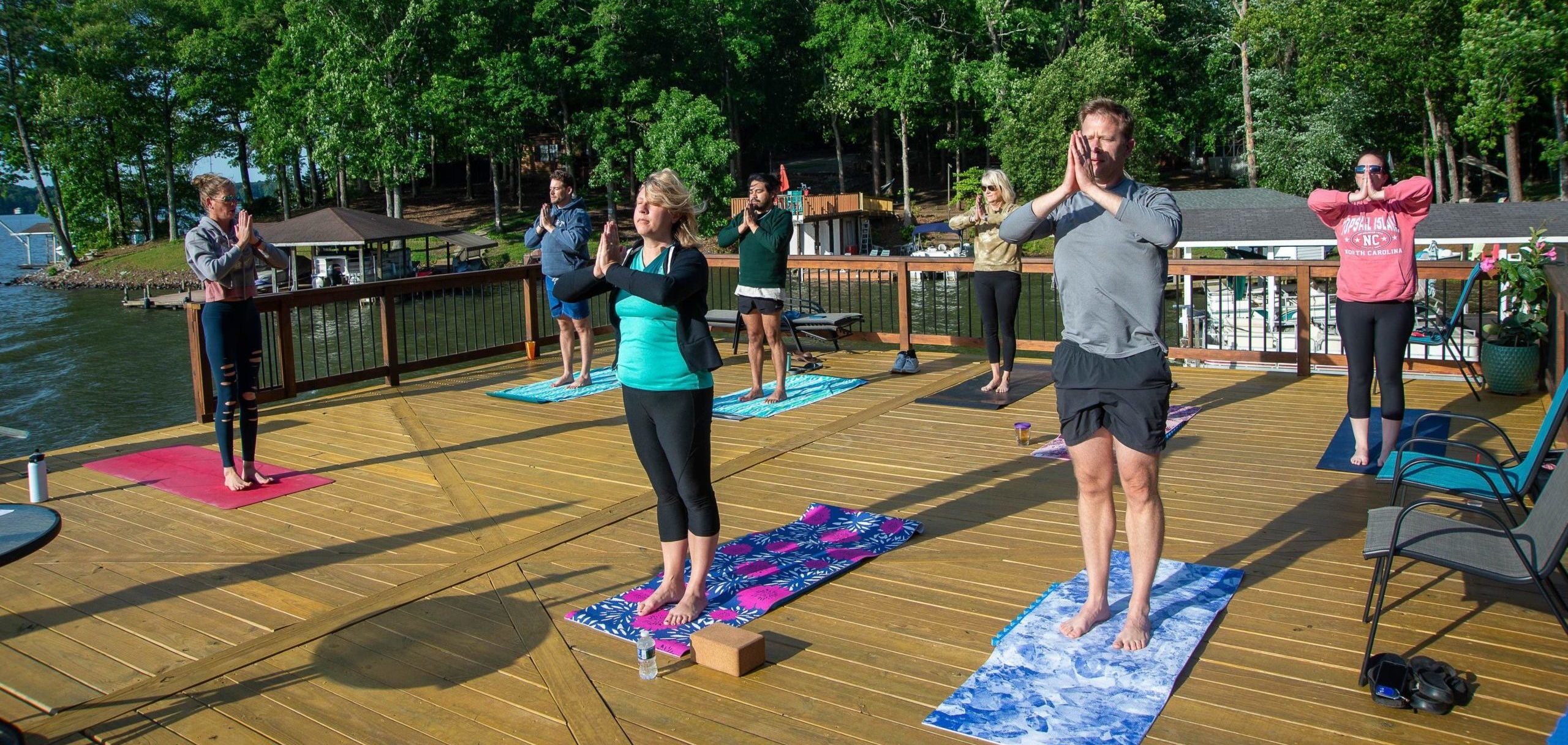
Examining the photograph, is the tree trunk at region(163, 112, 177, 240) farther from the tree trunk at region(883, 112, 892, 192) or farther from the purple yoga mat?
the purple yoga mat

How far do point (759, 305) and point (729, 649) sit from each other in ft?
12.5

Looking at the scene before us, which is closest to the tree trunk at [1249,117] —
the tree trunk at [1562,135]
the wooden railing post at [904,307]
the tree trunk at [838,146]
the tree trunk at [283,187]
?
the tree trunk at [1562,135]

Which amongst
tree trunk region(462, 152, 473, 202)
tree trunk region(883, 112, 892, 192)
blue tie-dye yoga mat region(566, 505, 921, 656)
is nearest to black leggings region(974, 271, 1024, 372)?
blue tie-dye yoga mat region(566, 505, 921, 656)

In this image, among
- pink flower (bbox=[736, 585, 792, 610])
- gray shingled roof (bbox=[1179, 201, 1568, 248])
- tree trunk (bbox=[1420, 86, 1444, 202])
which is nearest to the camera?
pink flower (bbox=[736, 585, 792, 610])

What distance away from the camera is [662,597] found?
11.8 feet

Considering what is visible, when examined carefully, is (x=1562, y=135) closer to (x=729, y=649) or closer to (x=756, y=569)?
(x=756, y=569)

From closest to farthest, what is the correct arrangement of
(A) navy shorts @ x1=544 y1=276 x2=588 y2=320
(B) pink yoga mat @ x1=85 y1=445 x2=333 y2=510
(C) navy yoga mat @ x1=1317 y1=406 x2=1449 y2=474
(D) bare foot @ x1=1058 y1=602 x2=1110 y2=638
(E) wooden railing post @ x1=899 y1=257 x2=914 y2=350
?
(D) bare foot @ x1=1058 y1=602 x2=1110 y2=638 < (C) navy yoga mat @ x1=1317 y1=406 x2=1449 y2=474 < (B) pink yoga mat @ x1=85 y1=445 x2=333 y2=510 < (A) navy shorts @ x1=544 y1=276 x2=588 y2=320 < (E) wooden railing post @ x1=899 y1=257 x2=914 y2=350

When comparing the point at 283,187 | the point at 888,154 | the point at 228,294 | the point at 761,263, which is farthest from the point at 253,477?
the point at 283,187

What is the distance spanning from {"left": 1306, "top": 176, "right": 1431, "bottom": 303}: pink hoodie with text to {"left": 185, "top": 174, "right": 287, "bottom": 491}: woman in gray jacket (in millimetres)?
4934

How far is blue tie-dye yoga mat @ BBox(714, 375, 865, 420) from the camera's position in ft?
22.4

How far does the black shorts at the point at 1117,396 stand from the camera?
3.01m

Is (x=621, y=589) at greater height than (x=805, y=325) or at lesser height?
lesser

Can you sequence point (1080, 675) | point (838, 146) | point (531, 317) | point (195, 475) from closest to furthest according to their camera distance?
point (1080, 675), point (195, 475), point (531, 317), point (838, 146)

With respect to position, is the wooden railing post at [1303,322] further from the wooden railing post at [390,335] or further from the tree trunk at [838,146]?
the tree trunk at [838,146]
